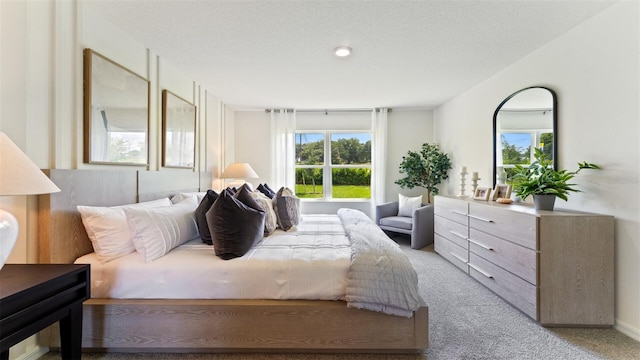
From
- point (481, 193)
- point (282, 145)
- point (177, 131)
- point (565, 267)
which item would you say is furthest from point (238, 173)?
point (565, 267)

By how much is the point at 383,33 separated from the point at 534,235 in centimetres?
196

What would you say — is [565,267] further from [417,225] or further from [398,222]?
[398,222]

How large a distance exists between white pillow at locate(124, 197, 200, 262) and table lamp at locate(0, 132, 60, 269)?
23.3 inches

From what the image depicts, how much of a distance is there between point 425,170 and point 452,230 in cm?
154

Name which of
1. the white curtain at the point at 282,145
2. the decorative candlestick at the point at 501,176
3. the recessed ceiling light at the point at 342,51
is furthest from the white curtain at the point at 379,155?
the recessed ceiling light at the point at 342,51

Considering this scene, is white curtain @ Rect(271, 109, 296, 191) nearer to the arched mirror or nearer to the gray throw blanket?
the arched mirror


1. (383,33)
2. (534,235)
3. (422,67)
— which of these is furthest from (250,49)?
(534,235)

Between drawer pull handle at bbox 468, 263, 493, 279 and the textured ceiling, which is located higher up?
the textured ceiling

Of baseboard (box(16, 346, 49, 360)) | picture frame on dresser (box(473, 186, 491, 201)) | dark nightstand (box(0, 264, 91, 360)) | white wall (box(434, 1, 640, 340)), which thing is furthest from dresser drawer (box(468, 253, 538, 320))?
baseboard (box(16, 346, 49, 360))

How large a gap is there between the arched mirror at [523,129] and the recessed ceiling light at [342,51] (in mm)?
1834

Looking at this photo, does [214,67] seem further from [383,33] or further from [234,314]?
[234,314]

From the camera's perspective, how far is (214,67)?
2898 millimetres

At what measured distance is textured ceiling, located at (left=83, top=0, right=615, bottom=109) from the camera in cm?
189

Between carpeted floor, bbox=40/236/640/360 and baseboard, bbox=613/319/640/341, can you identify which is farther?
baseboard, bbox=613/319/640/341
